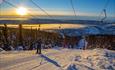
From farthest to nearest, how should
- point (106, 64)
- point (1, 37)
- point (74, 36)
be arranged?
1. point (74, 36)
2. point (1, 37)
3. point (106, 64)

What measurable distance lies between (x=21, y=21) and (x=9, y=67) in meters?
15.2

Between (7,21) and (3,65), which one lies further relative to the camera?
(7,21)

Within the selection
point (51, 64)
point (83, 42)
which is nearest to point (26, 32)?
point (83, 42)

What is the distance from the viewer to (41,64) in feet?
33.8

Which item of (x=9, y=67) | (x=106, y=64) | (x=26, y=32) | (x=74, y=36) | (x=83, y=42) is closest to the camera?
(x=9, y=67)

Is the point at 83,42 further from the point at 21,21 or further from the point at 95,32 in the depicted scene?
the point at 95,32

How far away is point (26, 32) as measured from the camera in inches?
1781

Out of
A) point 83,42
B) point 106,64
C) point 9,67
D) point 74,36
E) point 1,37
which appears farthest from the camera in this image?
point 74,36

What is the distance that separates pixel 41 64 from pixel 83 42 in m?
13.2

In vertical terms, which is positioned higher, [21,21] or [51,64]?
[21,21]

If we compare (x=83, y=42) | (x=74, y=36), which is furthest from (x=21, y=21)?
(x=74, y=36)

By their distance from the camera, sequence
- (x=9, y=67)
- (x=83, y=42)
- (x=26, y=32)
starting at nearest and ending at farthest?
(x=9, y=67) < (x=83, y=42) < (x=26, y=32)

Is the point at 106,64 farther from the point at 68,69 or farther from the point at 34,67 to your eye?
the point at 34,67

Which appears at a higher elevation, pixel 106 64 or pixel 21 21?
pixel 21 21
